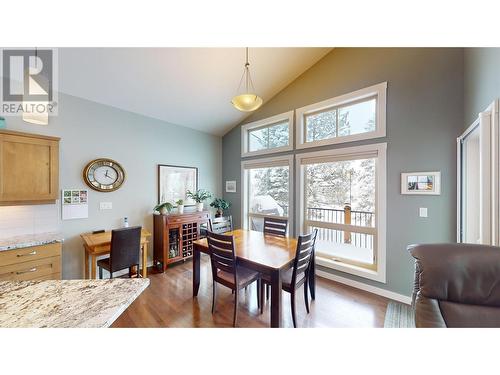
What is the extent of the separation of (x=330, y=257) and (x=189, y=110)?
11.8ft

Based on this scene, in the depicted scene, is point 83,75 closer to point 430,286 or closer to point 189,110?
point 189,110

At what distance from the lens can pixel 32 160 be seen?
6.83ft

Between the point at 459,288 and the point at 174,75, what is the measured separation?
3545mm

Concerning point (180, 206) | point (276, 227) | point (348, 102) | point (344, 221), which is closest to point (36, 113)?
point (180, 206)

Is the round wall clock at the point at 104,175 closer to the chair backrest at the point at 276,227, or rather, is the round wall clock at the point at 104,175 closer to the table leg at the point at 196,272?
the table leg at the point at 196,272

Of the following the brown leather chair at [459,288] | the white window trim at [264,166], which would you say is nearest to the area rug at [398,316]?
the brown leather chair at [459,288]

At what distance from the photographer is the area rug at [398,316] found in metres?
1.89

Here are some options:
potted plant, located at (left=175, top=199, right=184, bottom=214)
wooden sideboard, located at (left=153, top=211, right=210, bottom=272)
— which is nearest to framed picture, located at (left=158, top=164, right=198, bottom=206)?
potted plant, located at (left=175, top=199, right=184, bottom=214)

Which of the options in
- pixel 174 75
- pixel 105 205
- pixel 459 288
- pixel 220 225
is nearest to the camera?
pixel 459 288

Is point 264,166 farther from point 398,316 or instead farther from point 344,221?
point 398,316

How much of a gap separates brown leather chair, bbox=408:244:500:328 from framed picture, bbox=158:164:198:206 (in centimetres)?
357

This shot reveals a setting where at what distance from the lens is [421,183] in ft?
7.19
